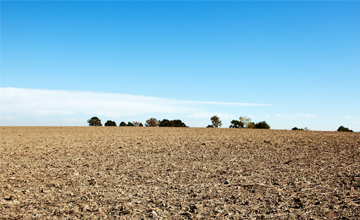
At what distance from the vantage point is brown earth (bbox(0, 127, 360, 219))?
7.01m

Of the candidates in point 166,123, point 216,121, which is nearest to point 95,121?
point 166,123

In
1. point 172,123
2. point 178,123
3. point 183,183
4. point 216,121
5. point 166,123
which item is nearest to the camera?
point 183,183

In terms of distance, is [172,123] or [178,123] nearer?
[172,123]

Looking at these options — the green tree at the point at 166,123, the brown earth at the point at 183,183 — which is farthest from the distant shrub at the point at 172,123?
the brown earth at the point at 183,183

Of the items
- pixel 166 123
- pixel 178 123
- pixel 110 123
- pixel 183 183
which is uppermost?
pixel 178 123

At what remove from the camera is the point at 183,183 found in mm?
9438

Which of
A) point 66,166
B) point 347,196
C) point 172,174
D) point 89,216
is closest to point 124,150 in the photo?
point 66,166

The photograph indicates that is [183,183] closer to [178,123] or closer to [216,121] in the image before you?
[178,123]

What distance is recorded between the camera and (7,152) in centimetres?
1575

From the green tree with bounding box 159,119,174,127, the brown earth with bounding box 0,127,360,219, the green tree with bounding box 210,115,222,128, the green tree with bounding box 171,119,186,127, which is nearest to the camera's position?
the brown earth with bounding box 0,127,360,219

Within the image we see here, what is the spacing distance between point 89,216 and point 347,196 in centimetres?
769

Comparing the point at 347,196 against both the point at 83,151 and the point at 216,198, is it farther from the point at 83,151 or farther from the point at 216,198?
the point at 83,151

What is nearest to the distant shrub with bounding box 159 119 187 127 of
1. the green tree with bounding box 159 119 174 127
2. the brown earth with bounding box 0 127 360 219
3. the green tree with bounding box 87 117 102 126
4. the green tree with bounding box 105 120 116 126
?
the green tree with bounding box 159 119 174 127

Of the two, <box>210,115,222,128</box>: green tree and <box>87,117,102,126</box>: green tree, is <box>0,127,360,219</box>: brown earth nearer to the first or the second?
<box>87,117,102,126</box>: green tree
